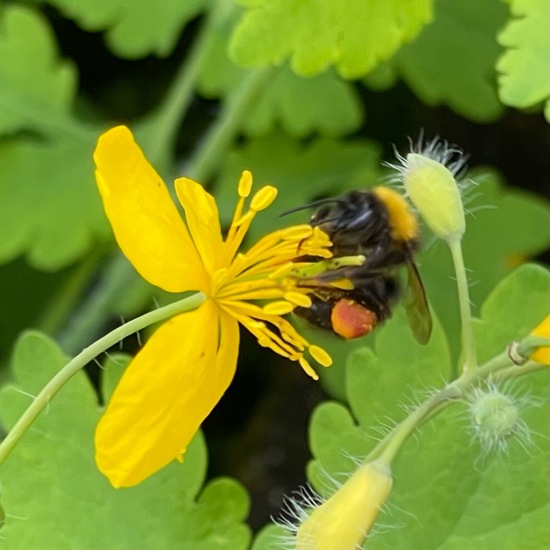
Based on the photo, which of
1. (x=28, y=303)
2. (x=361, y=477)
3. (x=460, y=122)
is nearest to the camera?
(x=361, y=477)

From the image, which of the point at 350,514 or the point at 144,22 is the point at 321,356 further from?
the point at 144,22

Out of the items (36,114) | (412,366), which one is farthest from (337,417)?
(36,114)

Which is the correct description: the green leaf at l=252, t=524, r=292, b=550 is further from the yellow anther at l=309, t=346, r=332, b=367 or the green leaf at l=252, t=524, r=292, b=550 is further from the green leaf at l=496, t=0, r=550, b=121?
the green leaf at l=496, t=0, r=550, b=121

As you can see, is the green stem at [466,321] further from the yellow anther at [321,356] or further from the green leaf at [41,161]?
the green leaf at [41,161]

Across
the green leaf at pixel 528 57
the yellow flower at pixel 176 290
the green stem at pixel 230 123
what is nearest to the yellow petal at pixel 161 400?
the yellow flower at pixel 176 290

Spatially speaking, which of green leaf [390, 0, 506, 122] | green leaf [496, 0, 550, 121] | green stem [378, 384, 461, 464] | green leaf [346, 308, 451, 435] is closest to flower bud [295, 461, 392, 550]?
green stem [378, 384, 461, 464]

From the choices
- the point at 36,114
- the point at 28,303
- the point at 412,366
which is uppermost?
the point at 412,366

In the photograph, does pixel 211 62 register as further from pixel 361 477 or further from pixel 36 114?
pixel 361 477
